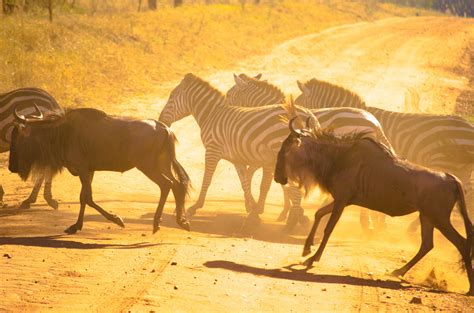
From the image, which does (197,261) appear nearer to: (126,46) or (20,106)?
(20,106)

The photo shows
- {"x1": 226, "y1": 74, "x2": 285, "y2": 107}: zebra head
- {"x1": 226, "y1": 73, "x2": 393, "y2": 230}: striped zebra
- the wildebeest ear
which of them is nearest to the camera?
the wildebeest ear

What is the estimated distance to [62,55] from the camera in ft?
77.2

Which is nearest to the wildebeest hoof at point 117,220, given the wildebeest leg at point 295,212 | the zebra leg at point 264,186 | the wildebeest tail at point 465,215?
the wildebeest leg at point 295,212

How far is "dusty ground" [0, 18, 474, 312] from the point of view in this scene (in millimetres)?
7457

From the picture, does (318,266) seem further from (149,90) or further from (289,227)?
(149,90)

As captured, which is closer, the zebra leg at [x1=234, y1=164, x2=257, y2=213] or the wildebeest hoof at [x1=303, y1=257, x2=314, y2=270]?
the wildebeest hoof at [x1=303, y1=257, x2=314, y2=270]

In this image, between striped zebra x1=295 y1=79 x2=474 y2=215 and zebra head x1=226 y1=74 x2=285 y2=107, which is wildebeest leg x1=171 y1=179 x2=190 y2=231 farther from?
zebra head x1=226 y1=74 x2=285 y2=107

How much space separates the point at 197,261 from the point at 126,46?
64.4ft

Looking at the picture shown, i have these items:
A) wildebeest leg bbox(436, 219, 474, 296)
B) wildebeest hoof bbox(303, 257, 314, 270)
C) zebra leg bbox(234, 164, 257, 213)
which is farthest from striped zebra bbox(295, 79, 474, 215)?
wildebeest hoof bbox(303, 257, 314, 270)

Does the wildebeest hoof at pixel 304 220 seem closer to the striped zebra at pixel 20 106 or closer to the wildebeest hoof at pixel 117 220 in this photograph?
the wildebeest hoof at pixel 117 220

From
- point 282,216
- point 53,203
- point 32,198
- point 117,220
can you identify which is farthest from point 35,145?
point 282,216

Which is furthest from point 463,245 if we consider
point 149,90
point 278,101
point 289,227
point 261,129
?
point 149,90

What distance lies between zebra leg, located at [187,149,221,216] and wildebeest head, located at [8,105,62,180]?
2.76m

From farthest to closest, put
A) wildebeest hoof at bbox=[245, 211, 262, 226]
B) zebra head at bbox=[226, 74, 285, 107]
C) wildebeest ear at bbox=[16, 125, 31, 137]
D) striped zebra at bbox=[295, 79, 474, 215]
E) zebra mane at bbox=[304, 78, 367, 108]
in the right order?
zebra head at bbox=[226, 74, 285, 107] → zebra mane at bbox=[304, 78, 367, 108] → striped zebra at bbox=[295, 79, 474, 215] → wildebeest hoof at bbox=[245, 211, 262, 226] → wildebeest ear at bbox=[16, 125, 31, 137]
